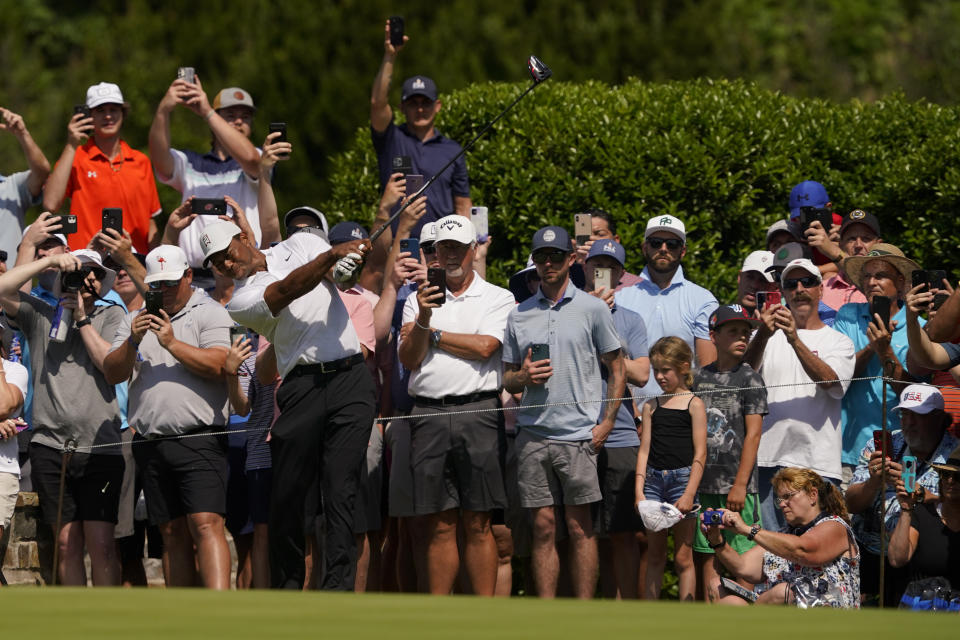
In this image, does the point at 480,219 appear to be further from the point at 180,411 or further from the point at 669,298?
the point at 180,411

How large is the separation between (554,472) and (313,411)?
1.31 m

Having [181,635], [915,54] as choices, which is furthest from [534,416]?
[915,54]

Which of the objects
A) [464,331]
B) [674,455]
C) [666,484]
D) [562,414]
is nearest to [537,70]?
[464,331]

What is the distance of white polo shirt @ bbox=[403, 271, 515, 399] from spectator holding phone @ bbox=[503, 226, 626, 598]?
108 millimetres

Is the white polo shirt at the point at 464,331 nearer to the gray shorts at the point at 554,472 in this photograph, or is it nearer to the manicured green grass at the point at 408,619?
the gray shorts at the point at 554,472

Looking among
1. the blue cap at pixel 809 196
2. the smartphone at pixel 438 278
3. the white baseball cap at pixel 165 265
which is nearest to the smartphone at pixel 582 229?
the blue cap at pixel 809 196

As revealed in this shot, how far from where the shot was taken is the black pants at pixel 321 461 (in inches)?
278

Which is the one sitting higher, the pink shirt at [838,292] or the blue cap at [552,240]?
the blue cap at [552,240]

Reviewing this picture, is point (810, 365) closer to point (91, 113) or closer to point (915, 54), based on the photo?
point (91, 113)

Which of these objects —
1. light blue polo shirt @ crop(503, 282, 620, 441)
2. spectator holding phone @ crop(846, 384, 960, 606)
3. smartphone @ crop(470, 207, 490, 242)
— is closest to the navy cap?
smartphone @ crop(470, 207, 490, 242)

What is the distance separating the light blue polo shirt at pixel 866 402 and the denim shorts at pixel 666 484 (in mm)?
835

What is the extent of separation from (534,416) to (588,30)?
47.0 feet

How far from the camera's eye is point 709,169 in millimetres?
11078

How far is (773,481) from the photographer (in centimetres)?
686
